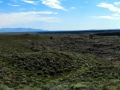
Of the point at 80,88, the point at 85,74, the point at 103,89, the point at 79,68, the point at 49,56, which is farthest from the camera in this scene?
the point at 49,56

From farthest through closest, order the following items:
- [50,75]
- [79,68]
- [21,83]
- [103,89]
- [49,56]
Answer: [49,56] < [79,68] < [50,75] < [21,83] < [103,89]

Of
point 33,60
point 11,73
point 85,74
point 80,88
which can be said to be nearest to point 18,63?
point 33,60

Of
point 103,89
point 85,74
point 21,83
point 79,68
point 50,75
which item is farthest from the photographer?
point 79,68

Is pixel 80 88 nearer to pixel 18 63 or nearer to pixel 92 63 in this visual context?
pixel 18 63

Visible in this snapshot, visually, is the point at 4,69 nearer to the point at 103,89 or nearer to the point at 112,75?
the point at 112,75

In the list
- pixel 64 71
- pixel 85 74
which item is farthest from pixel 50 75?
pixel 85 74

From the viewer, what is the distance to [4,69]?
27719mm

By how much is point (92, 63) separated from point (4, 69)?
15174 millimetres

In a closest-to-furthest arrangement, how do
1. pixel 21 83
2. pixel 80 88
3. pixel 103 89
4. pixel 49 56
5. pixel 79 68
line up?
1. pixel 103 89
2. pixel 80 88
3. pixel 21 83
4. pixel 79 68
5. pixel 49 56

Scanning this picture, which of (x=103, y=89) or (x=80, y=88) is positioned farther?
(x=80, y=88)

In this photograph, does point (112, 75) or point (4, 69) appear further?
point (4, 69)

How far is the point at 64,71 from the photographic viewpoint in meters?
30.0

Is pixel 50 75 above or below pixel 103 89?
below

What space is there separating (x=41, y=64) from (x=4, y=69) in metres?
6.10
